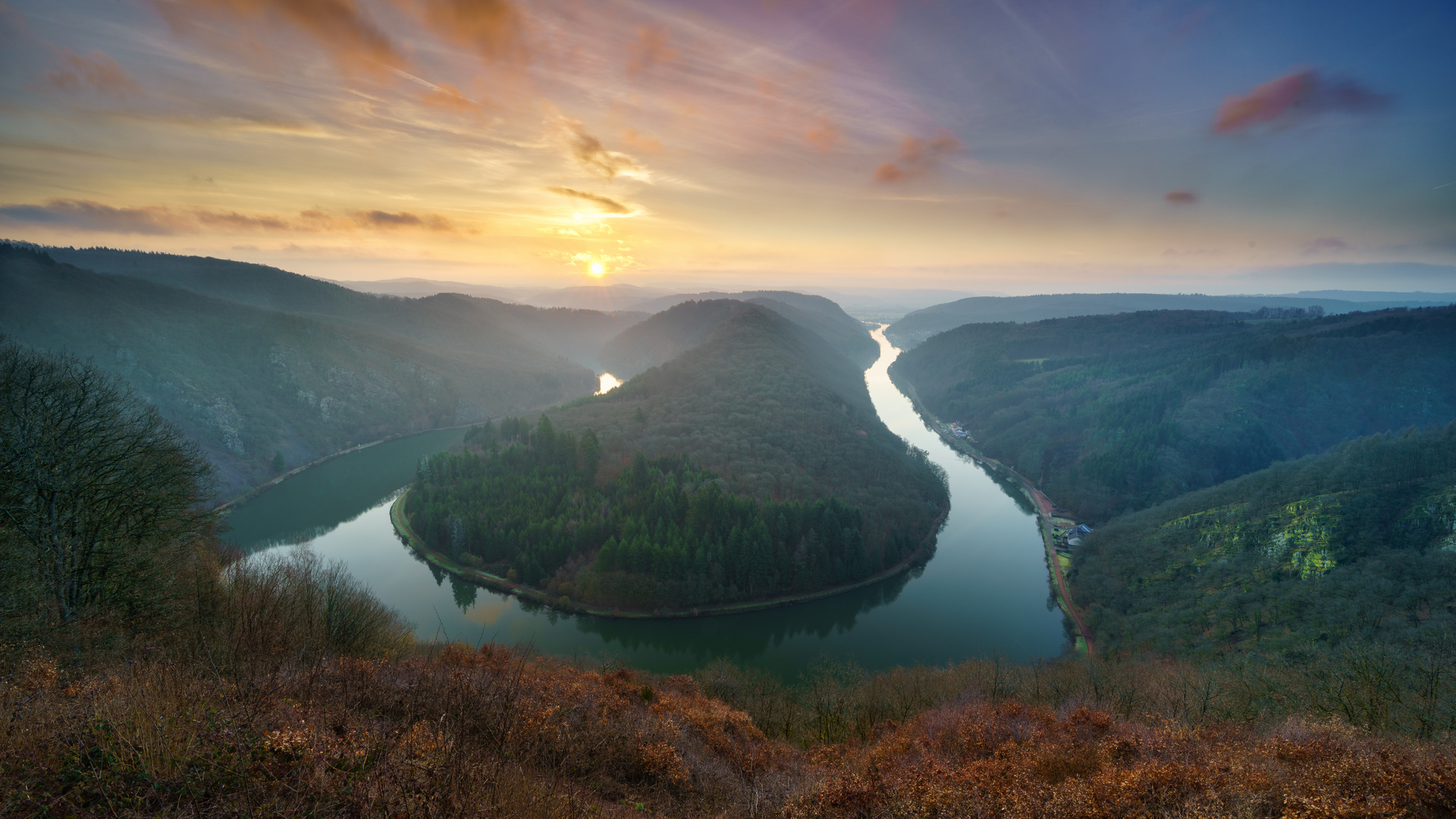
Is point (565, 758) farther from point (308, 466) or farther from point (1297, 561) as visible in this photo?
point (308, 466)

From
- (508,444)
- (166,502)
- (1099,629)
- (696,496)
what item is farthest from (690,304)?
(166,502)

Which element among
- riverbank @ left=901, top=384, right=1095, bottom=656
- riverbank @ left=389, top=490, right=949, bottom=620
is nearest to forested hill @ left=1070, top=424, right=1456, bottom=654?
riverbank @ left=901, top=384, right=1095, bottom=656

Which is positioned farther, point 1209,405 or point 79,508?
point 1209,405

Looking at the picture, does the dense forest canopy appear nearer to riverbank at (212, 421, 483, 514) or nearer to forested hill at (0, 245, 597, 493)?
riverbank at (212, 421, 483, 514)

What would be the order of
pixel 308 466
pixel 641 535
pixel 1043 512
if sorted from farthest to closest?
pixel 308 466 < pixel 1043 512 < pixel 641 535

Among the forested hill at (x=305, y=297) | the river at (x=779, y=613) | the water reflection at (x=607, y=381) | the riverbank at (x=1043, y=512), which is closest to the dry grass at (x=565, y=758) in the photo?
the river at (x=779, y=613)

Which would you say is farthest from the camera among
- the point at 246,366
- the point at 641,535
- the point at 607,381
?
the point at 607,381

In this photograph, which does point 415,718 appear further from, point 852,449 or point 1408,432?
point 1408,432

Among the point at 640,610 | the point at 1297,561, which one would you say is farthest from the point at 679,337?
the point at 1297,561

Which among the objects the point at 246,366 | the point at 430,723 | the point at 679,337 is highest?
the point at 679,337
